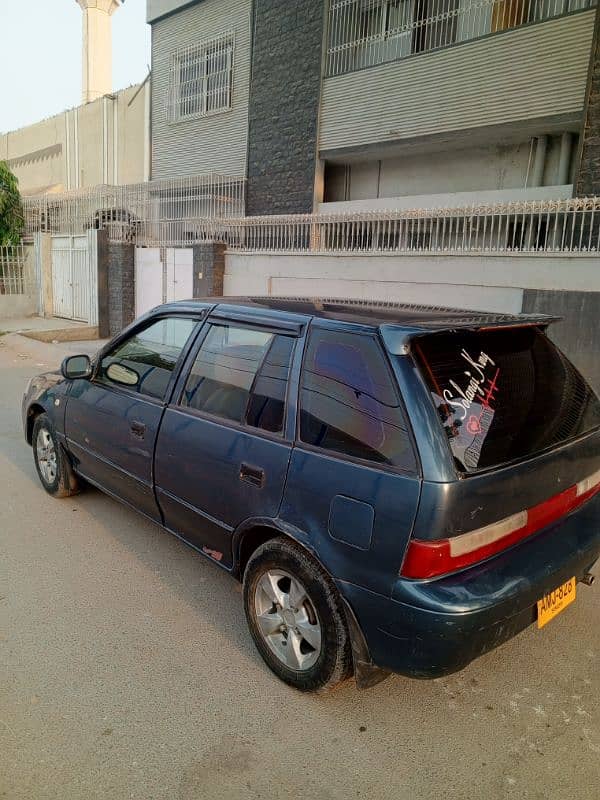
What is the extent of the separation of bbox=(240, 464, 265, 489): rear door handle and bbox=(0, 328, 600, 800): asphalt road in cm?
88

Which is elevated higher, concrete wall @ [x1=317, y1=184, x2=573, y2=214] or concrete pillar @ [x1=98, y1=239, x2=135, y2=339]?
concrete wall @ [x1=317, y1=184, x2=573, y2=214]

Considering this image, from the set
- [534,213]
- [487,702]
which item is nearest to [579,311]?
[534,213]

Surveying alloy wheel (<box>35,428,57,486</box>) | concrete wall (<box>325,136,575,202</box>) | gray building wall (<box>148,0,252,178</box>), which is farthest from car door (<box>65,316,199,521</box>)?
gray building wall (<box>148,0,252,178</box>)

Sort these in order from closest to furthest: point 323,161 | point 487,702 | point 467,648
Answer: point 467,648, point 487,702, point 323,161

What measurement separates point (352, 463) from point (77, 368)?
2442 mm

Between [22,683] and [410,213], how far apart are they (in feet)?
26.4

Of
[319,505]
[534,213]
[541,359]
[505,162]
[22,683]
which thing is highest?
[505,162]

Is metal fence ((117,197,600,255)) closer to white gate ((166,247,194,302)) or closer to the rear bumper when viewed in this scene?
white gate ((166,247,194,302))

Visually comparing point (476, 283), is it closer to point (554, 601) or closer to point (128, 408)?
point (128, 408)

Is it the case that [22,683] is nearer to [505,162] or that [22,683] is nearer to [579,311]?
[579,311]

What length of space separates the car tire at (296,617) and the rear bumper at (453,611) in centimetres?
15

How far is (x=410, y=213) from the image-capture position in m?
8.88

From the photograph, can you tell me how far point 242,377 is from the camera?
9.64 ft

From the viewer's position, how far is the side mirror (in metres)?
3.95
